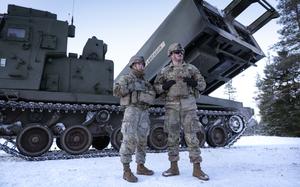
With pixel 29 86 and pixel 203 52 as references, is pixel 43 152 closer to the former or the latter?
pixel 29 86

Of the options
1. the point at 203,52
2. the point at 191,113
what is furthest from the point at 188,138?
the point at 203,52

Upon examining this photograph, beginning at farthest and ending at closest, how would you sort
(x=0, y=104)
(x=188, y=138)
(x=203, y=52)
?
(x=203, y=52) → (x=0, y=104) → (x=188, y=138)

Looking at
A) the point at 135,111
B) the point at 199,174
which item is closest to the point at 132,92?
the point at 135,111

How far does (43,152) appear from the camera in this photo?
7031 mm

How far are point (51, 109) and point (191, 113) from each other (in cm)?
391

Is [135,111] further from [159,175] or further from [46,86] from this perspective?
[46,86]

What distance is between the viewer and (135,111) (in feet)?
15.7

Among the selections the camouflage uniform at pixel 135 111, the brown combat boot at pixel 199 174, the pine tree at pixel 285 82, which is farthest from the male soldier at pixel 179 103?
the pine tree at pixel 285 82

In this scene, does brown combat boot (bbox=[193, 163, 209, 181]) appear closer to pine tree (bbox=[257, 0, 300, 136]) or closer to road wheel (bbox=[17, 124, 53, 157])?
road wheel (bbox=[17, 124, 53, 157])

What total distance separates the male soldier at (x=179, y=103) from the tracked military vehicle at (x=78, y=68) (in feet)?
7.89

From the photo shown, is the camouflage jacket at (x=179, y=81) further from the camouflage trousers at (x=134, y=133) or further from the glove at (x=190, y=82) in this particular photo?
the camouflage trousers at (x=134, y=133)

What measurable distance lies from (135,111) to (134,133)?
350 millimetres

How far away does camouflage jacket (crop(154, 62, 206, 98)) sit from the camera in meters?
4.80

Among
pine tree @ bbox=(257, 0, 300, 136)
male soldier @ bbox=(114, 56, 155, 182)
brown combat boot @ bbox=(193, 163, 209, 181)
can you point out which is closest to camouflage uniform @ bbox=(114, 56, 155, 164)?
male soldier @ bbox=(114, 56, 155, 182)
